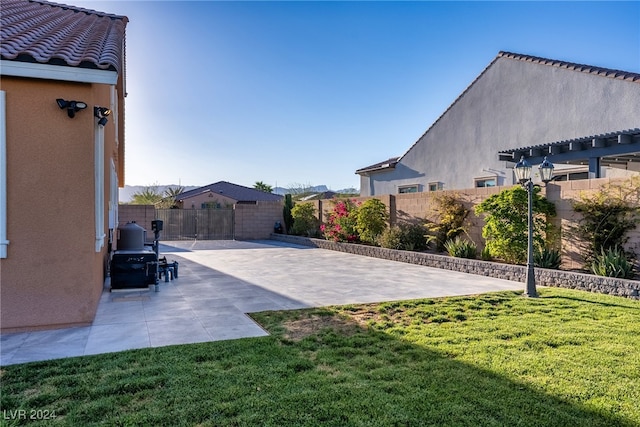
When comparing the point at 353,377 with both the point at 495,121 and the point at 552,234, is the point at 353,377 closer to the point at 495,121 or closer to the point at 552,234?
the point at 552,234

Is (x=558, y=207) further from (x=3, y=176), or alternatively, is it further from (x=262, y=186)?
(x=262, y=186)

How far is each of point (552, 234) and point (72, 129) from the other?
10339 mm

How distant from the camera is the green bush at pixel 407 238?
1398cm

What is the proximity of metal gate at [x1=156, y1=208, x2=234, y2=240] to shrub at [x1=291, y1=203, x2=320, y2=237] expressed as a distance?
460cm

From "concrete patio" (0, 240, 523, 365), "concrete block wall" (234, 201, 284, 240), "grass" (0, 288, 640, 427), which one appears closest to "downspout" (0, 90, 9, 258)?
"concrete patio" (0, 240, 523, 365)

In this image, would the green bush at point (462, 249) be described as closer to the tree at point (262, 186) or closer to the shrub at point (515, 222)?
the shrub at point (515, 222)

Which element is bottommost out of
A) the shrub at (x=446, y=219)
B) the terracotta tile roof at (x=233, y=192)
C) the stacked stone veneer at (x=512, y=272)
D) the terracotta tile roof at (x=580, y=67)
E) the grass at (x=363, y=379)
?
the grass at (x=363, y=379)

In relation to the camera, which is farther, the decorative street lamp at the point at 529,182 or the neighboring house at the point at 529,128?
the neighboring house at the point at 529,128

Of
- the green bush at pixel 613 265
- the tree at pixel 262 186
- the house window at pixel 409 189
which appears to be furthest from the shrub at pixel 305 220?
the tree at pixel 262 186

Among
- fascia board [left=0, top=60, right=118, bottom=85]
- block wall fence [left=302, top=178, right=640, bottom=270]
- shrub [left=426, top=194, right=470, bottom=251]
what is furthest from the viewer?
shrub [left=426, top=194, right=470, bottom=251]

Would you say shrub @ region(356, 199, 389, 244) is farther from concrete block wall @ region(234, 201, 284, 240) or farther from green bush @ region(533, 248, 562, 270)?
concrete block wall @ region(234, 201, 284, 240)

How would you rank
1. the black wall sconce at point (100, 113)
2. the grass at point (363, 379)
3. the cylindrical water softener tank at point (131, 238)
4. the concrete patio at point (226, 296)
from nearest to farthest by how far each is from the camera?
1. the grass at point (363, 379)
2. the concrete patio at point (226, 296)
3. the black wall sconce at point (100, 113)
4. the cylindrical water softener tank at point (131, 238)

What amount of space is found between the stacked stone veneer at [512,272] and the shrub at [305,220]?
5.62m

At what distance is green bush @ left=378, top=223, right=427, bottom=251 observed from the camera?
14.0m
